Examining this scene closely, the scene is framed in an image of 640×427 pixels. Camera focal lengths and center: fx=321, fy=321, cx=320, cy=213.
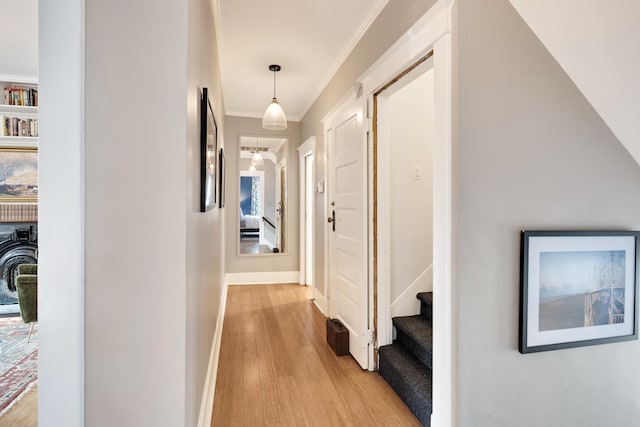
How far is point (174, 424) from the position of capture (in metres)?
1.05

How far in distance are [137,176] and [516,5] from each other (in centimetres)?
179

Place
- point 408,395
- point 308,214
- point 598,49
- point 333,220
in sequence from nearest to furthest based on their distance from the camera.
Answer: point 598,49
point 408,395
point 333,220
point 308,214

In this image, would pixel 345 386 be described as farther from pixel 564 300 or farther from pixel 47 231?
pixel 47 231

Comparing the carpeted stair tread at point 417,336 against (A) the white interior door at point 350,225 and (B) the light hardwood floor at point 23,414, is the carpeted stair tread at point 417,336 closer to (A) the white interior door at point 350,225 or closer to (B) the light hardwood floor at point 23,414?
(A) the white interior door at point 350,225

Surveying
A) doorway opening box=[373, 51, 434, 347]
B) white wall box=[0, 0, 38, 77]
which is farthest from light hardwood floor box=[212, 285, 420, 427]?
white wall box=[0, 0, 38, 77]

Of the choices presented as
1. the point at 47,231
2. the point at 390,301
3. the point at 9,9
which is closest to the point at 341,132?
the point at 390,301

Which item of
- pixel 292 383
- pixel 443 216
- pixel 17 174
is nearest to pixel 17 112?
pixel 17 174

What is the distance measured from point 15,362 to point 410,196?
338 centimetres

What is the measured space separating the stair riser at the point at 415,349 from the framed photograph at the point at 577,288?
2.24ft

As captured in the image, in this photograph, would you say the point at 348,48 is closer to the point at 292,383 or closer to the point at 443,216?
the point at 443,216

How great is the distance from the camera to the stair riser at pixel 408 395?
1784mm

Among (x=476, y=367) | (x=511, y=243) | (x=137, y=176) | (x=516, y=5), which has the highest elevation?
(x=516, y=5)

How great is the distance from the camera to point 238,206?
4.99 m

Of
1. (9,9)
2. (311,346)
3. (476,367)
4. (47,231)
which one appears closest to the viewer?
(47,231)
